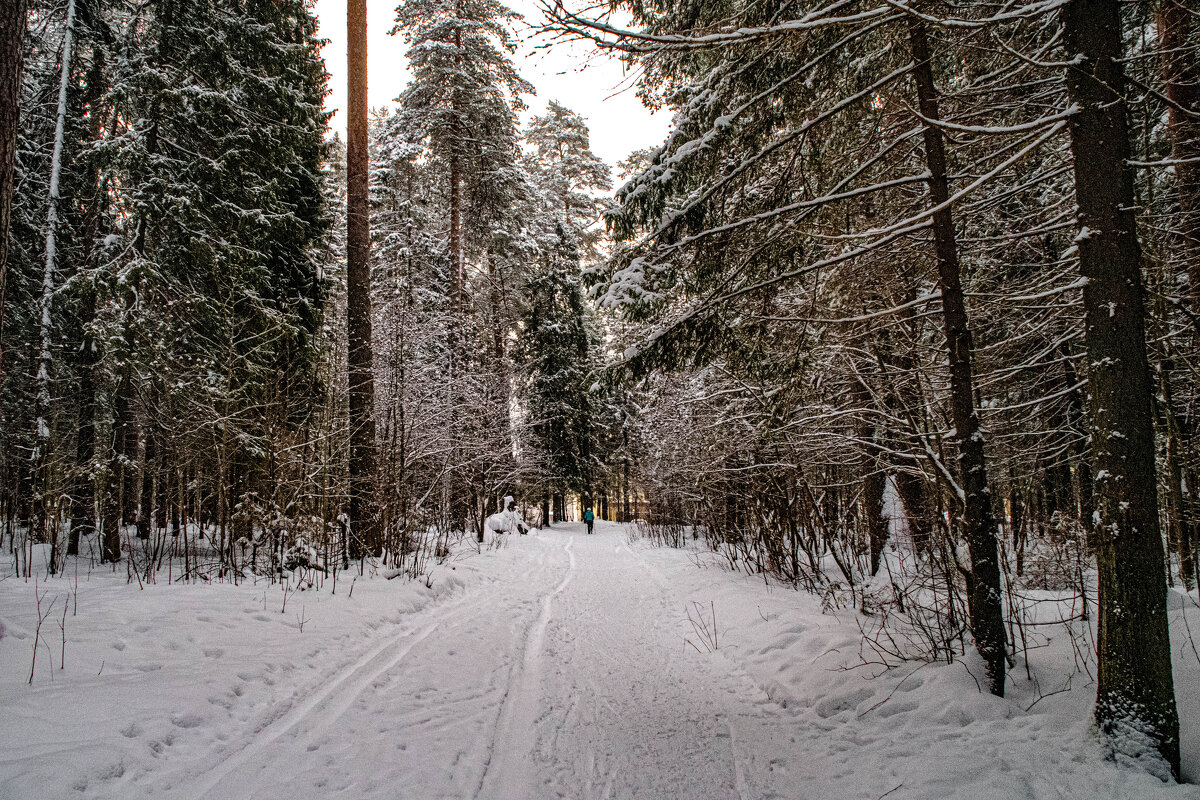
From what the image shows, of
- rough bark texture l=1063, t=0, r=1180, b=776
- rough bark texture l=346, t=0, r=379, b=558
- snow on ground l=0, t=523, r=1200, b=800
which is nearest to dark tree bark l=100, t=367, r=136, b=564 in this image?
snow on ground l=0, t=523, r=1200, b=800

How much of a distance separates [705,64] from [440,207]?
1761 cm

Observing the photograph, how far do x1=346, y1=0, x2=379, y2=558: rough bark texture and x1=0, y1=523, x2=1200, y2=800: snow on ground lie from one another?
2.54 metres

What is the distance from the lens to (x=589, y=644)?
5840 mm

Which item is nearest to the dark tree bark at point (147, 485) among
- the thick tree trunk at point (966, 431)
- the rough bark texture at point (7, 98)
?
the rough bark texture at point (7, 98)

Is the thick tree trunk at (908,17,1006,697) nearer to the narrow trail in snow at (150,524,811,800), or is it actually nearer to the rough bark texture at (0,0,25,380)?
the narrow trail in snow at (150,524,811,800)

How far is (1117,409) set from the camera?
9.37 ft

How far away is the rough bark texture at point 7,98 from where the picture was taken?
133 inches

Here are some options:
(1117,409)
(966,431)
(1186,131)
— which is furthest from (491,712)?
(1186,131)

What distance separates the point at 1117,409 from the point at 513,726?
14.3ft

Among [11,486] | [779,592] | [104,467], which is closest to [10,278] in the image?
[11,486]


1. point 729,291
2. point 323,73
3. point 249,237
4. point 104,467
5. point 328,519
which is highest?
point 323,73

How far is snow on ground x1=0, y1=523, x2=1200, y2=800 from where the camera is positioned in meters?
2.80

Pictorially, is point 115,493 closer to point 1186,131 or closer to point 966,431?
point 966,431

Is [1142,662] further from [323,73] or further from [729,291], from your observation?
[323,73]
